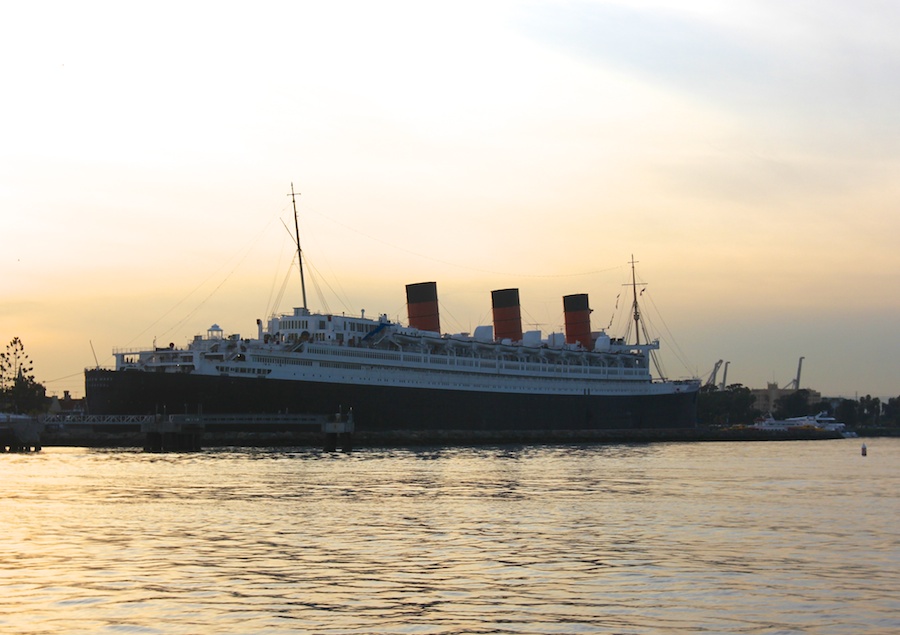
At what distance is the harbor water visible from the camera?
17016 millimetres

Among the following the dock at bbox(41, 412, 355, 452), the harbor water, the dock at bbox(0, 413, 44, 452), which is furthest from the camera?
the dock at bbox(41, 412, 355, 452)

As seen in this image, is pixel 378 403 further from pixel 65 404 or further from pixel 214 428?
pixel 65 404

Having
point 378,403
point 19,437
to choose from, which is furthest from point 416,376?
point 19,437

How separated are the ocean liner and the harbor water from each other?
3303cm

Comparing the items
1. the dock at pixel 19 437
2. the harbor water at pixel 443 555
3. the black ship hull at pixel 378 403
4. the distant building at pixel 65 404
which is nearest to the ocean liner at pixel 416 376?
the black ship hull at pixel 378 403

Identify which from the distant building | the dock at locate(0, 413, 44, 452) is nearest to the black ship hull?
the dock at locate(0, 413, 44, 452)

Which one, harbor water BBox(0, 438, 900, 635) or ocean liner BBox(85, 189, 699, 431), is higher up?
ocean liner BBox(85, 189, 699, 431)

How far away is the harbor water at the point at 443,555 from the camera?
17.0m

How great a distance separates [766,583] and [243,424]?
60.0m

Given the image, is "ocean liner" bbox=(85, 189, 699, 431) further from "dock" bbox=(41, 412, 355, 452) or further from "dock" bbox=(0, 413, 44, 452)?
"dock" bbox=(0, 413, 44, 452)

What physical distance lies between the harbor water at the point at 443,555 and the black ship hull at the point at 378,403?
104 feet

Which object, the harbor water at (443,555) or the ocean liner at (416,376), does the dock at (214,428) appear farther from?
the harbor water at (443,555)

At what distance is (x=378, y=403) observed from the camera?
86250 millimetres

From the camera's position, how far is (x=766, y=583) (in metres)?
19.7
